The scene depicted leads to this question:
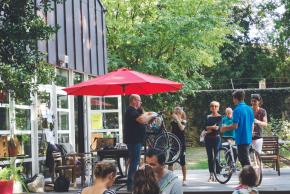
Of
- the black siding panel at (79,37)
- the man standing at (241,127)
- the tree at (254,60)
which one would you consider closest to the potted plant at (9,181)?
the man standing at (241,127)

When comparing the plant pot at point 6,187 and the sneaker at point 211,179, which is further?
the sneaker at point 211,179

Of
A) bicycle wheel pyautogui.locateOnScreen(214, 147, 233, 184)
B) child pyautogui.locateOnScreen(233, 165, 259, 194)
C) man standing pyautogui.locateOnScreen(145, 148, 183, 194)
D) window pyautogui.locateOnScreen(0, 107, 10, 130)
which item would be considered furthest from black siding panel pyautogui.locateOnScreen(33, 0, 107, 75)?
child pyautogui.locateOnScreen(233, 165, 259, 194)

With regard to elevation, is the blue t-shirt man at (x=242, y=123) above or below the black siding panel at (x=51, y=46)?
below

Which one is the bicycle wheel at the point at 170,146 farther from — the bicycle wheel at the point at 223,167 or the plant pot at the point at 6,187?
the plant pot at the point at 6,187

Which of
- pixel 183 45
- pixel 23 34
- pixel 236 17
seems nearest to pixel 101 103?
pixel 183 45

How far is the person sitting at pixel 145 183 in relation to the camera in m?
5.54

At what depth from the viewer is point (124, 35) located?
24516 millimetres

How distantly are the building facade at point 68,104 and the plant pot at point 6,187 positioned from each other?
2738mm

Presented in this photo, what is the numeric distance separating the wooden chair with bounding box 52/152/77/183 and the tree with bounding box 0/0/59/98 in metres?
4.05

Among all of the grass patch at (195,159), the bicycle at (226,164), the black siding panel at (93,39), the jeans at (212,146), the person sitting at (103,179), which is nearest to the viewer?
the person sitting at (103,179)

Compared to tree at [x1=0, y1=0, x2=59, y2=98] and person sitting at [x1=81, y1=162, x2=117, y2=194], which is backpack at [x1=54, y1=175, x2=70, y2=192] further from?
person sitting at [x1=81, y1=162, x2=117, y2=194]

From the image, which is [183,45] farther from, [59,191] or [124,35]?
[59,191]

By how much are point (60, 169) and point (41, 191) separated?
84 centimetres

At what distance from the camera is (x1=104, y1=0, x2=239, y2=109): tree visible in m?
24.6
